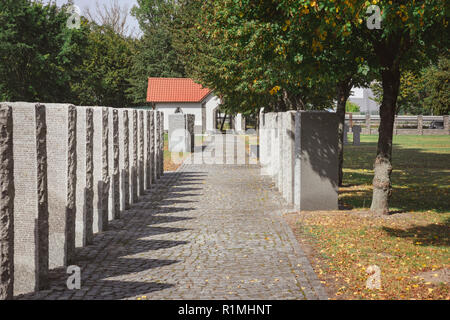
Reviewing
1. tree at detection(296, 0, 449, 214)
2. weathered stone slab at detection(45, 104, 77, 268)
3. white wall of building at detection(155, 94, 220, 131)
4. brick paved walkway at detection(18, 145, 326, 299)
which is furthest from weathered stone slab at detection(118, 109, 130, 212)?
white wall of building at detection(155, 94, 220, 131)

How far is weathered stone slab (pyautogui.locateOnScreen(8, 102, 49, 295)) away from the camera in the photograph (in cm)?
648

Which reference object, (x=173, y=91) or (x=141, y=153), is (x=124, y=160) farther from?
(x=173, y=91)

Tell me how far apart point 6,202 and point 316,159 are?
7215 mm

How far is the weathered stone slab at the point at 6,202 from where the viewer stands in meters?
5.76

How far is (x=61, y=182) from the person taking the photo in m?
7.80

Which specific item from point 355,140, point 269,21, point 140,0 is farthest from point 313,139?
point 140,0

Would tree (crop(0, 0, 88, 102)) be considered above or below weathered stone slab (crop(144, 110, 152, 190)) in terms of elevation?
above

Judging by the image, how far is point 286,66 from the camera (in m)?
11.8

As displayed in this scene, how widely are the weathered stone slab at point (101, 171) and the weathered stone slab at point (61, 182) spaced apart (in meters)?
2.23

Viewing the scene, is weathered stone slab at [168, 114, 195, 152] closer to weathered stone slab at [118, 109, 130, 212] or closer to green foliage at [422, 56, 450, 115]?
weathered stone slab at [118, 109, 130, 212]

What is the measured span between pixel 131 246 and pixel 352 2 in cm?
487

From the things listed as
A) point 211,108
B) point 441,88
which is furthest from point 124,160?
point 211,108

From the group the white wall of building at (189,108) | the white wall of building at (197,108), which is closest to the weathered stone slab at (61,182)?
the white wall of building at (197,108)

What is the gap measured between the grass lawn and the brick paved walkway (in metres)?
0.34
